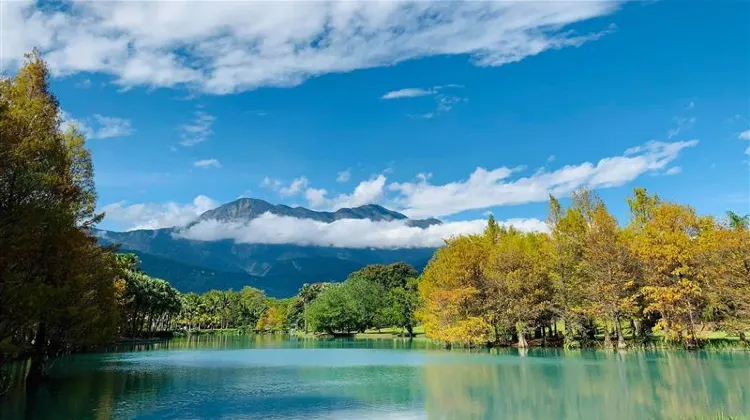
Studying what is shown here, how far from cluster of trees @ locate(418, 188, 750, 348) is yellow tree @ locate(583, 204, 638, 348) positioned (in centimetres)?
9

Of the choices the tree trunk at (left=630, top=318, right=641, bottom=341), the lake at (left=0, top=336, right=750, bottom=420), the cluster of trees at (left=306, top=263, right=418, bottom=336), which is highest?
the cluster of trees at (left=306, top=263, right=418, bottom=336)

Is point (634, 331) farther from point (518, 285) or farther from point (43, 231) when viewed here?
point (43, 231)

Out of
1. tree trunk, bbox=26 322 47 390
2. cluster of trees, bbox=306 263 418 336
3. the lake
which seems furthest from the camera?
cluster of trees, bbox=306 263 418 336

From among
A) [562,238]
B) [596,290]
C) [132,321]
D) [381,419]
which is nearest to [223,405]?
[381,419]

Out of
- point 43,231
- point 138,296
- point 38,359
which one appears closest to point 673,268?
point 43,231

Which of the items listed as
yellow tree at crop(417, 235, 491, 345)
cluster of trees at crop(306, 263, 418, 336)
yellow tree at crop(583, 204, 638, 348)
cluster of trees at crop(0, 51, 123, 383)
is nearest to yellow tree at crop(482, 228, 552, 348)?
yellow tree at crop(417, 235, 491, 345)

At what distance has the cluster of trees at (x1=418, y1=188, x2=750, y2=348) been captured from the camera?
133 ft

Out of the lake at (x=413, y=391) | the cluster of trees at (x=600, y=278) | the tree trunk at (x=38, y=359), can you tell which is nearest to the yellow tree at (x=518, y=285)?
the cluster of trees at (x=600, y=278)

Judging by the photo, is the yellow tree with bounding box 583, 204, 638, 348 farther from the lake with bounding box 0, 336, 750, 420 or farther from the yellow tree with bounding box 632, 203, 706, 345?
the lake with bounding box 0, 336, 750, 420

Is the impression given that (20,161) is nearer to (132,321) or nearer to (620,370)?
(620,370)

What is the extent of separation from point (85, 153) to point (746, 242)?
44.2 m

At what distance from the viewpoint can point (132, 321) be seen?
80.2 meters

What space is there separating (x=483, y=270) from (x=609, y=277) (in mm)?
12166

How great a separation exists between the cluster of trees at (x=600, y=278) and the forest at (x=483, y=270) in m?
0.13
